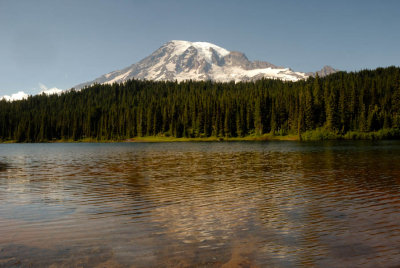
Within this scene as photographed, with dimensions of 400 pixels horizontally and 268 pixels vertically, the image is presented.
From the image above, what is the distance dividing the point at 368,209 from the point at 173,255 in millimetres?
11365

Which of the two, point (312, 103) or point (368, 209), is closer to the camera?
point (368, 209)

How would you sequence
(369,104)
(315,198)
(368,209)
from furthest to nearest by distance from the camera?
(369,104)
(315,198)
(368,209)

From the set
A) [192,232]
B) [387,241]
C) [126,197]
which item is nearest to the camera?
[387,241]

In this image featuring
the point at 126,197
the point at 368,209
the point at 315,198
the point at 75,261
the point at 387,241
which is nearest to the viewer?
the point at 75,261

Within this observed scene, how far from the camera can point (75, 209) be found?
1745cm

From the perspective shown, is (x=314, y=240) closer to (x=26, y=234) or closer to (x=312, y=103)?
(x=26, y=234)

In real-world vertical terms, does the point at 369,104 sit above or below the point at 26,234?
above

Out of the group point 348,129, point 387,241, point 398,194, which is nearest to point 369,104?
point 348,129

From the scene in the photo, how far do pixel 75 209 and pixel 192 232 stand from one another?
8.17 meters

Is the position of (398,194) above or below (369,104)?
below

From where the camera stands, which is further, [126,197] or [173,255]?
[126,197]

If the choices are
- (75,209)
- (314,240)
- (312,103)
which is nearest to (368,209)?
(314,240)

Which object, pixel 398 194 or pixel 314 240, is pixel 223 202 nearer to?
pixel 314 240

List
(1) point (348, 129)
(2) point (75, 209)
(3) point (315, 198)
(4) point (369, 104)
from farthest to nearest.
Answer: (4) point (369, 104) < (1) point (348, 129) < (3) point (315, 198) < (2) point (75, 209)
